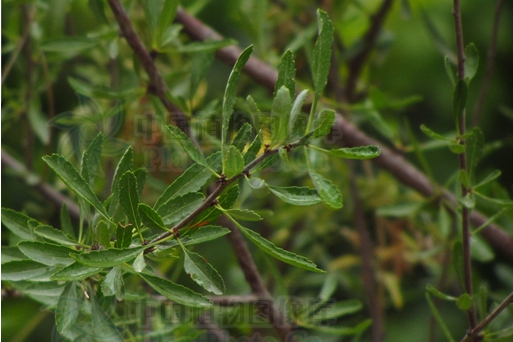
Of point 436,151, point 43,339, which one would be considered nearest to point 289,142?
point 43,339

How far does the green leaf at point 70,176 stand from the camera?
35cm

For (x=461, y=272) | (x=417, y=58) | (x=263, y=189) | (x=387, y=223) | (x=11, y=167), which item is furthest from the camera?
(x=417, y=58)

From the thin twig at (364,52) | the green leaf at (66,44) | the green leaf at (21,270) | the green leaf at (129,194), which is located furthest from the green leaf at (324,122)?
the thin twig at (364,52)

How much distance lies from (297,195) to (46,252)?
16 centimetres

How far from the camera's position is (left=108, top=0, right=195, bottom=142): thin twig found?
0.52 m

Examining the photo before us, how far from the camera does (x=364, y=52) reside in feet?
2.79

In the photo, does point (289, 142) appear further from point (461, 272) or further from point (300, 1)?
point (300, 1)

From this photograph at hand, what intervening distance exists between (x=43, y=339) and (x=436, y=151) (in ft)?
2.80

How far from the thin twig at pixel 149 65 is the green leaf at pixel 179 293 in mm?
186

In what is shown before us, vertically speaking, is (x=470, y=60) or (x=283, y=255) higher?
(x=470, y=60)

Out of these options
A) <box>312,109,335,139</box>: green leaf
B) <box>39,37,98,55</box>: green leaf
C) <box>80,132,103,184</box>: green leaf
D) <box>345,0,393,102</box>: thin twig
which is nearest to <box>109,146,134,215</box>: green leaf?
<box>80,132,103,184</box>: green leaf

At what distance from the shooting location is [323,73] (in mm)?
335

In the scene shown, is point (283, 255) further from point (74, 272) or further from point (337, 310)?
point (337, 310)

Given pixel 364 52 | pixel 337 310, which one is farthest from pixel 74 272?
pixel 364 52
